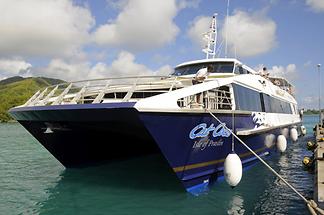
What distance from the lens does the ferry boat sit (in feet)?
27.0

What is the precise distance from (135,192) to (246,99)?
490 cm

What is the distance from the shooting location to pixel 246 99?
A: 11.7 meters

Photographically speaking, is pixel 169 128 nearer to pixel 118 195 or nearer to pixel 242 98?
pixel 118 195

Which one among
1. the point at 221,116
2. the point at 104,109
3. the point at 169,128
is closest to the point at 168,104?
the point at 169,128

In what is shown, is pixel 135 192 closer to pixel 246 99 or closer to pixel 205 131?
pixel 205 131

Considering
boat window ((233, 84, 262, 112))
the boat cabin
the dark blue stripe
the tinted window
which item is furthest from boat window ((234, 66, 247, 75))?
the dark blue stripe

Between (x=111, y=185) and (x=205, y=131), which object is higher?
(x=205, y=131)

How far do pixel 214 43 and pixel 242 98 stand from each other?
5.09m

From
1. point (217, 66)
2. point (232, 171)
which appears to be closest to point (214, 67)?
point (217, 66)

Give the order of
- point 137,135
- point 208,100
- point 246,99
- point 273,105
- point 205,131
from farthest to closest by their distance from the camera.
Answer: point 273,105 → point 246,99 → point 137,135 → point 208,100 → point 205,131

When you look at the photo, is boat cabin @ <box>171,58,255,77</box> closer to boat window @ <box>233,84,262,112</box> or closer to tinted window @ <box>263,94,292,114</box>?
boat window @ <box>233,84,262,112</box>

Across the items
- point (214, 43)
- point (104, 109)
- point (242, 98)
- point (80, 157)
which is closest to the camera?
point (104, 109)

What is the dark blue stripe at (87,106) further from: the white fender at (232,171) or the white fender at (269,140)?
the white fender at (269,140)

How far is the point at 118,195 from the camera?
31.8 feet
